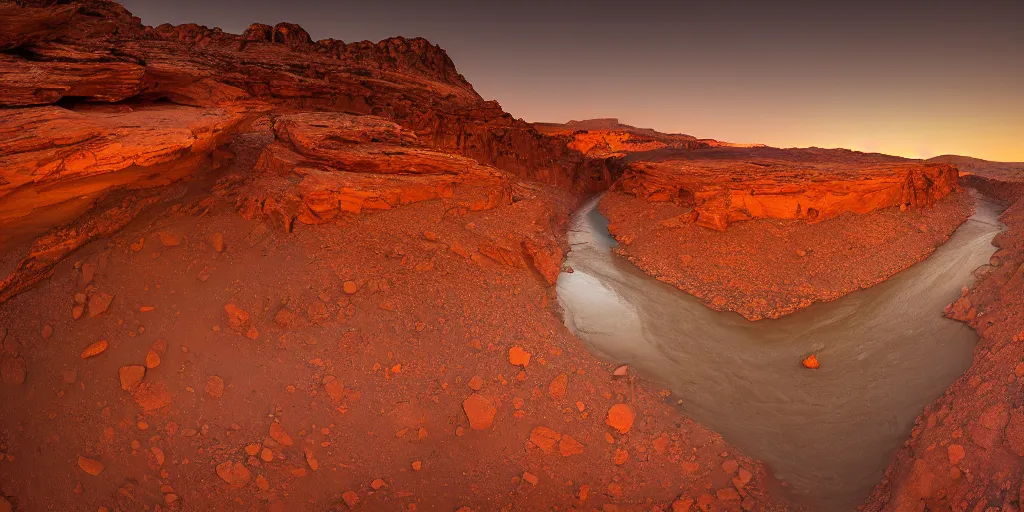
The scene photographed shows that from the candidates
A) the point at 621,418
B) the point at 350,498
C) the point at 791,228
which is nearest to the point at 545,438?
the point at 621,418

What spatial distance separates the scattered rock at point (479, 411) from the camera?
6128mm

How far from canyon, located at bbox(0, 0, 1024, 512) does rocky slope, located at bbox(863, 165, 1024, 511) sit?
1.3 inches

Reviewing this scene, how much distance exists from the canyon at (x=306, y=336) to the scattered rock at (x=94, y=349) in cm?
8

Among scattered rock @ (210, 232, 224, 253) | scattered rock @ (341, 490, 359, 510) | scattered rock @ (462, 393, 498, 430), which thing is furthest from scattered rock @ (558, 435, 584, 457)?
scattered rock @ (210, 232, 224, 253)

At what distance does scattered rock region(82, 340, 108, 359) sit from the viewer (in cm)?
588

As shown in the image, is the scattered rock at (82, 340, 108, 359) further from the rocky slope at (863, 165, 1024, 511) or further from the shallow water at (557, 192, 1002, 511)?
the rocky slope at (863, 165, 1024, 511)

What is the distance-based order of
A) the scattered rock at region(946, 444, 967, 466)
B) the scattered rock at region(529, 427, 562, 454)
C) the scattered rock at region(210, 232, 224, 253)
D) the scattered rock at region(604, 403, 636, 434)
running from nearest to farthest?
the scattered rock at region(946, 444, 967, 466) < the scattered rock at region(529, 427, 562, 454) < the scattered rock at region(604, 403, 636, 434) < the scattered rock at region(210, 232, 224, 253)

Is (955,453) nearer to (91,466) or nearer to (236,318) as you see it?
(236,318)

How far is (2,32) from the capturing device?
18.6 ft

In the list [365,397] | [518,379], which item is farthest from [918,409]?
[365,397]

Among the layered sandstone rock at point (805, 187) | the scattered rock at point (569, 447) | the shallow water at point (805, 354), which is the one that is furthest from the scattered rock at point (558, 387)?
the layered sandstone rock at point (805, 187)

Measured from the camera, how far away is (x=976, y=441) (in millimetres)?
4957

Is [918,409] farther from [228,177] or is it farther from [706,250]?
[228,177]

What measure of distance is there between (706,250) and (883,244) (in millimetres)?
4649
